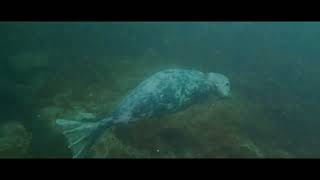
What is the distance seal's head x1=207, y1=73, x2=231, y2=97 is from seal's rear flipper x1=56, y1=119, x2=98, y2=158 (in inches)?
97.0

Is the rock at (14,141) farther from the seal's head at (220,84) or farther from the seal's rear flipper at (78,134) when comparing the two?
the seal's head at (220,84)

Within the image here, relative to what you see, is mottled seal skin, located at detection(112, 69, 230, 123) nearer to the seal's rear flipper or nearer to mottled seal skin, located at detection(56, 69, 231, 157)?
mottled seal skin, located at detection(56, 69, 231, 157)

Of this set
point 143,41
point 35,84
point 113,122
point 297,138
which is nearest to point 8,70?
point 35,84

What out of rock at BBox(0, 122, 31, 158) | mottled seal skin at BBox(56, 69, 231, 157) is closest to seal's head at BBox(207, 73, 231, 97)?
mottled seal skin at BBox(56, 69, 231, 157)

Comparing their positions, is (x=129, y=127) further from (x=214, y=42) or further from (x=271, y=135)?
(x=214, y=42)

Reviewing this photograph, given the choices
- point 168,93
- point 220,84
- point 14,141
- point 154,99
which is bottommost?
point 14,141

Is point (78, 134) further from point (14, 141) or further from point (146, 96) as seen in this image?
point (146, 96)

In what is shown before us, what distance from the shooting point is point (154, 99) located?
570cm

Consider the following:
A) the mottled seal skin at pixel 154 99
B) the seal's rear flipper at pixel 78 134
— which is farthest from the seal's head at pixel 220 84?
the seal's rear flipper at pixel 78 134

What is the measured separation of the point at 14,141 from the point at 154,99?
2.24 m

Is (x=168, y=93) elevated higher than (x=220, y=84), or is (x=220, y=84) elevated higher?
(x=220, y=84)

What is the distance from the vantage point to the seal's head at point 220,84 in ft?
20.7

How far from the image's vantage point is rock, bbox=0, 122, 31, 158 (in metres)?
4.41

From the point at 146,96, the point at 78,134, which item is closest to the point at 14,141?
the point at 78,134
